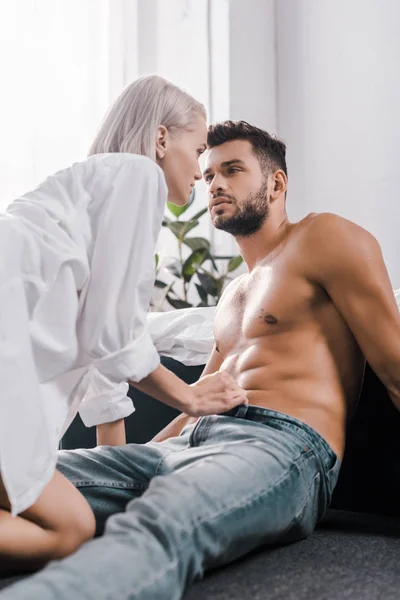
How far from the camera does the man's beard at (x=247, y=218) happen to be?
1.67 m

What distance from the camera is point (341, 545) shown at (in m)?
1.28

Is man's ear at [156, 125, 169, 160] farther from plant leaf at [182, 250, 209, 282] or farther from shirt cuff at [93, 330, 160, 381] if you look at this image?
plant leaf at [182, 250, 209, 282]

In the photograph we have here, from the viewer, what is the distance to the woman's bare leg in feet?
3.57

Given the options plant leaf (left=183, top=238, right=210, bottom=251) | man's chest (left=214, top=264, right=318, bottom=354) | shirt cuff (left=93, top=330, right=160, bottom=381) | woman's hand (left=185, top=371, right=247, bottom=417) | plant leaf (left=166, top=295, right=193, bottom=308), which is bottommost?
plant leaf (left=166, top=295, right=193, bottom=308)

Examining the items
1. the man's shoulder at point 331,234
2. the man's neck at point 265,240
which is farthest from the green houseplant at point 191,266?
the man's shoulder at point 331,234

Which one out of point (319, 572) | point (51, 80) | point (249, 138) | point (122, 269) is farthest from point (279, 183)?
point (51, 80)

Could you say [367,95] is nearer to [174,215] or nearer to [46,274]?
[174,215]

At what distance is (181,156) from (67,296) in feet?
1.33

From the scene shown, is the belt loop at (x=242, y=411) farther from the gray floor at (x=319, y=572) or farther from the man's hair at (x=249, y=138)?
the man's hair at (x=249, y=138)

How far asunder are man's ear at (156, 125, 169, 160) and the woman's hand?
40cm

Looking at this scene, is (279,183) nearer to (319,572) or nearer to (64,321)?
(64,321)

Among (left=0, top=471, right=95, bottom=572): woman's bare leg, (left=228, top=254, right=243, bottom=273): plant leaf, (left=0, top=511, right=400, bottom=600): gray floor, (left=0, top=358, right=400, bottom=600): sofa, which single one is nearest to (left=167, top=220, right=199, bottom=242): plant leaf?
(left=228, top=254, right=243, bottom=273): plant leaf

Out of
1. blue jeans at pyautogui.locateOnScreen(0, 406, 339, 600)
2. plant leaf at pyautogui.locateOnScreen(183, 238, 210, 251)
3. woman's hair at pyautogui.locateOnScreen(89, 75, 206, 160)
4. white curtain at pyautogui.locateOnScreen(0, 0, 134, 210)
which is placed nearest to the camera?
blue jeans at pyautogui.locateOnScreen(0, 406, 339, 600)

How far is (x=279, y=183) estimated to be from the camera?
1.75 metres
